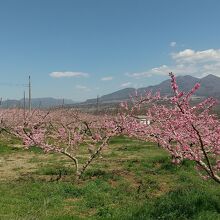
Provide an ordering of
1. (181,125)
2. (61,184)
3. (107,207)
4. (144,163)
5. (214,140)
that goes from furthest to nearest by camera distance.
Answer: (144,163)
(61,184)
(107,207)
(214,140)
(181,125)

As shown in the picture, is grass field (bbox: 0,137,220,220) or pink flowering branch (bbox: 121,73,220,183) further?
grass field (bbox: 0,137,220,220)

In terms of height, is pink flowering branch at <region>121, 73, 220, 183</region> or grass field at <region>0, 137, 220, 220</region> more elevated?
pink flowering branch at <region>121, 73, 220, 183</region>

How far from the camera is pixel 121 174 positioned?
21.2 meters

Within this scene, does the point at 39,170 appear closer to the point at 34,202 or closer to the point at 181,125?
the point at 34,202

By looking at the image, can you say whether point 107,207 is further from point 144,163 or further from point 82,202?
point 144,163

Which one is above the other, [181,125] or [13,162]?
[181,125]

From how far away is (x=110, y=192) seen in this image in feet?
55.3

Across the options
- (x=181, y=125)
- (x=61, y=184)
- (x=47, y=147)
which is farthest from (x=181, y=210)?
(x=47, y=147)

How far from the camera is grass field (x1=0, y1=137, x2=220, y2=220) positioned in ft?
41.5

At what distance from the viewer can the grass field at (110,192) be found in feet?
41.5

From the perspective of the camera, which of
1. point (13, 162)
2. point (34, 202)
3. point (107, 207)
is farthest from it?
point (13, 162)

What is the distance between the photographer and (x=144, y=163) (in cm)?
2530

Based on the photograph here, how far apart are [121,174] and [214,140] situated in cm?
976

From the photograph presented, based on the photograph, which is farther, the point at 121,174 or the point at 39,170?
the point at 39,170
